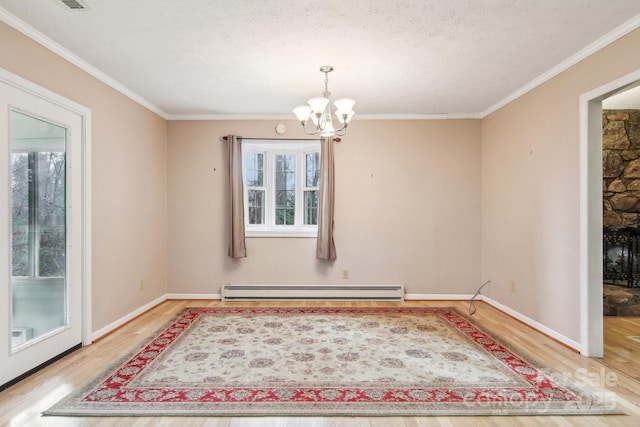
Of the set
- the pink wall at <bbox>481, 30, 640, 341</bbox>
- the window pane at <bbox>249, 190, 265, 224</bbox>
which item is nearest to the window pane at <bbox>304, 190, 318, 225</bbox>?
the window pane at <bbox>249, 190, 265, 224</bbox>

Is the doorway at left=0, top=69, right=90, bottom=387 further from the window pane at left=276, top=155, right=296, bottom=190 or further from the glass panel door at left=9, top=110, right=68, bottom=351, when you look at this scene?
the window pane at left=276, top=155, right=296, bottom=190

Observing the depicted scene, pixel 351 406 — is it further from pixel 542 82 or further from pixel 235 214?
pixel 542 82

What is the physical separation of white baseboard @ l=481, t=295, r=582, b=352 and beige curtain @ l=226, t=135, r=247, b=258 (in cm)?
328

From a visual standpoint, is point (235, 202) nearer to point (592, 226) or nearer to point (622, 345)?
point (592, 226)

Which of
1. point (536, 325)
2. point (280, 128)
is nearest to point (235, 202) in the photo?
point (280, 128)

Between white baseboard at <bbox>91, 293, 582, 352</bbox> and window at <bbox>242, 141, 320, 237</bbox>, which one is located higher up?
window at <bbox>242, 141, 320, 237</bbox>

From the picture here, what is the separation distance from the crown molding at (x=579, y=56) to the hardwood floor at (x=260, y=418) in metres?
2.47

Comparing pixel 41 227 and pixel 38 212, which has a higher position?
pixel 38 212

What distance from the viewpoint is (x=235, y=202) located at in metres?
4.58

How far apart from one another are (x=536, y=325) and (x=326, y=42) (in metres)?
3.38

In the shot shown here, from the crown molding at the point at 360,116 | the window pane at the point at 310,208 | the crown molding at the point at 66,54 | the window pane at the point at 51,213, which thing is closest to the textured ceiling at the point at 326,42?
the crown molding at the point at 66,54

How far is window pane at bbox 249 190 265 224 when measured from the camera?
495 cm

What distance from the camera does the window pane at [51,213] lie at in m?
2.67

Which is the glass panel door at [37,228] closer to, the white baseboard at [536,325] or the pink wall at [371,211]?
the pink wall at [371,211]
